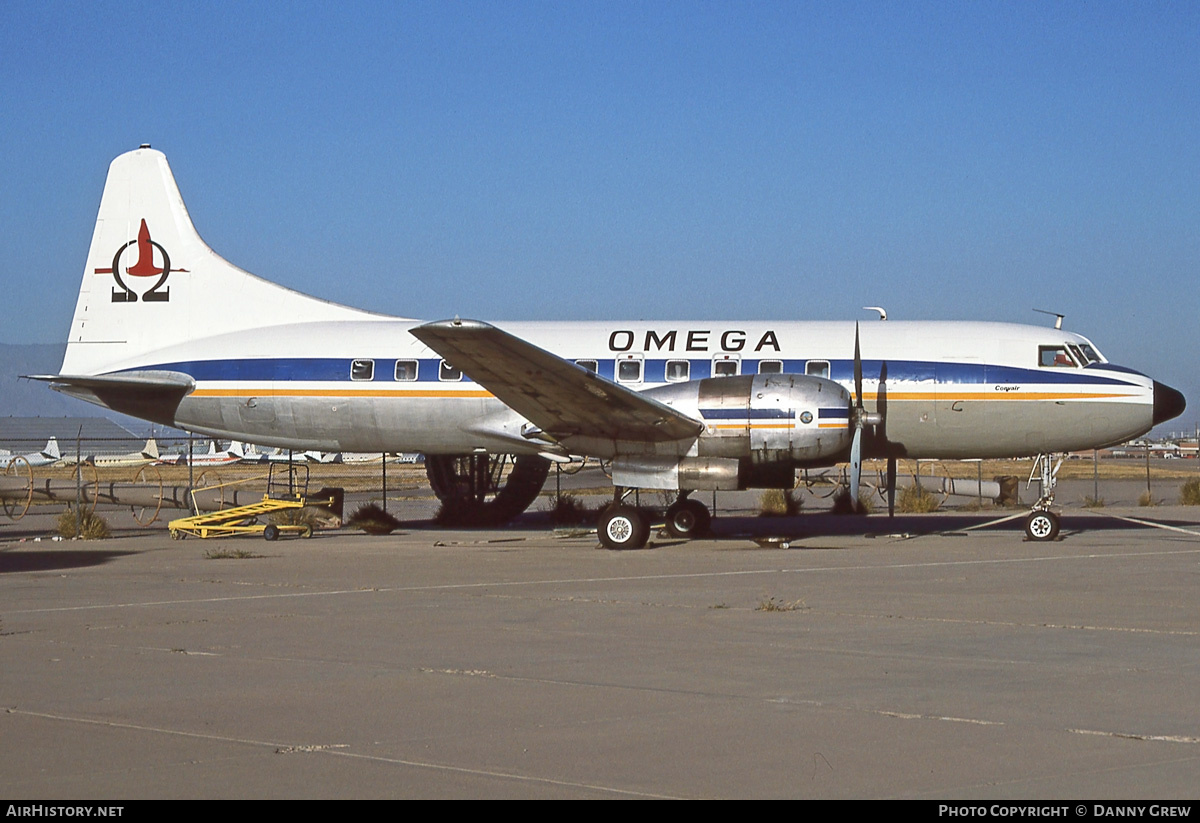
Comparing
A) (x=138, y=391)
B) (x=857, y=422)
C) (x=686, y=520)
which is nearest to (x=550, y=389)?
(x=686, y=520)

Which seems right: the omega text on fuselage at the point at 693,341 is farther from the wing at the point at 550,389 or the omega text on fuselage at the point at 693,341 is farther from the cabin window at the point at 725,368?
the wing at the point at 550,389

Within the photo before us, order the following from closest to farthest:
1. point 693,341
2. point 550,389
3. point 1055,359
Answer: point 550,389 < point 1055,359 < point 693,341

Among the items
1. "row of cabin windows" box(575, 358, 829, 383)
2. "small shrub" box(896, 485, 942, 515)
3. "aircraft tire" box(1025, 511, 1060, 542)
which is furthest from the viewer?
"small shrub" box(896, 485, 942, 515)

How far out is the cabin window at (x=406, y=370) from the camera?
77.2ft

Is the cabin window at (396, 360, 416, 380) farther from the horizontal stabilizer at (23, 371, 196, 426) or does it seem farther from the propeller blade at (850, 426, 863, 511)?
the propeller blade at (850, 426, 863, 511)

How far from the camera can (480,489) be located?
29.7m

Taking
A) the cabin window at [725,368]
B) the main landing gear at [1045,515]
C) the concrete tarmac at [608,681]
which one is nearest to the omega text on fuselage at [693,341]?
the cabin window at [725,368]

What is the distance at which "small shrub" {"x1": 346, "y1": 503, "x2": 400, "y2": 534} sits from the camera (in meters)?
26.6

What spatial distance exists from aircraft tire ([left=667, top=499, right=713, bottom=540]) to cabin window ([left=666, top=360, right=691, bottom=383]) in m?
2.42

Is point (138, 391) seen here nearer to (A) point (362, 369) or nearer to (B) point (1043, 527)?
(A) point (362, 369)

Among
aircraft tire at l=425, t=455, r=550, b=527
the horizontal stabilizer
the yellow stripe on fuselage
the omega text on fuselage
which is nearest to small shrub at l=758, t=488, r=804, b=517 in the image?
aircraft tire at l=425, t=455, r=550, b=527

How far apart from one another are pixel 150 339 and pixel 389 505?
17296 millimetres

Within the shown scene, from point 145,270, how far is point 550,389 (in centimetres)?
1060

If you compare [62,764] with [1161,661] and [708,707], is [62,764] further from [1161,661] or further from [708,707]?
[1161,661]
